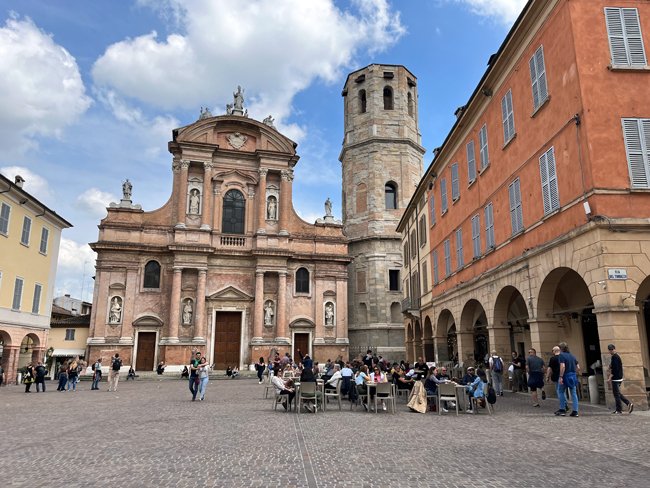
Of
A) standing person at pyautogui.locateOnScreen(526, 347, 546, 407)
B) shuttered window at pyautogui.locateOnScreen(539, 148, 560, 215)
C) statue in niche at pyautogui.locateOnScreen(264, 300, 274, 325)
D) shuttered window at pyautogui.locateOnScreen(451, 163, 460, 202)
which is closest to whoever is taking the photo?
standing person at pyautogui.locateOnScreen(526, 347, 546, 407)

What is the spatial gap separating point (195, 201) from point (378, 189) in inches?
562

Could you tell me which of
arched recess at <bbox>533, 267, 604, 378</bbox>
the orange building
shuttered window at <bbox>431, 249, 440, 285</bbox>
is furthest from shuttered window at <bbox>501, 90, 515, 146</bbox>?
shuttered window at <bbox>431, 249, 440, 285</bbox>

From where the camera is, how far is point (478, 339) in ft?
76.3

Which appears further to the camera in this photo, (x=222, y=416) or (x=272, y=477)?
(x=222, y=416)

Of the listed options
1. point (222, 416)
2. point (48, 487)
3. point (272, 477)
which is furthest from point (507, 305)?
point (48, 487)

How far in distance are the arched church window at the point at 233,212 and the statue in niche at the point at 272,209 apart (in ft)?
5.56

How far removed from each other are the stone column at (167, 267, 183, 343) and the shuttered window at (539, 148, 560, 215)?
24.1 m

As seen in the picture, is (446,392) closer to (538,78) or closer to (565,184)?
(565,184)

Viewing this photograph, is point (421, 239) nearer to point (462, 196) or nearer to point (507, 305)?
point (462, 196)

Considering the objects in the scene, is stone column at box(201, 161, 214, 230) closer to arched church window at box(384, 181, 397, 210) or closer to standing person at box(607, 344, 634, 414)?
arched church window at box(384, 181, 397, 210)

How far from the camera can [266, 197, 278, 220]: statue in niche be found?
3472 centimetres

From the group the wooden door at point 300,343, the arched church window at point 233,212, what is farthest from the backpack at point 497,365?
the arched church window at point 233,212

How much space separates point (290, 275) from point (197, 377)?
1849 centimetres

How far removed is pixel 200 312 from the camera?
31.1m
